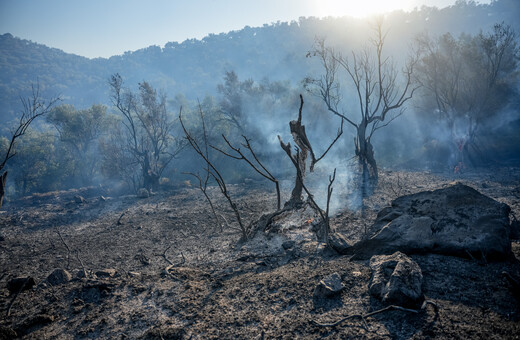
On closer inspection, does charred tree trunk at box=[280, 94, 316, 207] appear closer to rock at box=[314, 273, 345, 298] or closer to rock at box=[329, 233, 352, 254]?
rock at box=[329, 233, 352, 254]

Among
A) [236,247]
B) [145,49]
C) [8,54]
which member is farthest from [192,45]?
[236,247]

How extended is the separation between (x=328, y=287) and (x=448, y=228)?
2041 mm

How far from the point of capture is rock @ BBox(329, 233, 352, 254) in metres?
4.49

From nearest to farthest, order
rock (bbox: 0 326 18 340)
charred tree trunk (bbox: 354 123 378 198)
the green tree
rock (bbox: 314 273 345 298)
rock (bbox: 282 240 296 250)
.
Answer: rock (bbox: 0 326 18 340), rock (bbox: 314 273 345 298), rock (bbox: 282 240 296 250), charred tree trunk (bbox: 354 123 378 198), the green tree

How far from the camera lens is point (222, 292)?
3.61 meters

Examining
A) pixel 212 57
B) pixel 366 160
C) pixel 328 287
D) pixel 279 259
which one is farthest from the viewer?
pixel 212 57

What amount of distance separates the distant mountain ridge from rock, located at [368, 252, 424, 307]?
52.6 metres

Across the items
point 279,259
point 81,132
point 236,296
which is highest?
point 81,132

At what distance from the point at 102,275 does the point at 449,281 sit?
4951 millimetres

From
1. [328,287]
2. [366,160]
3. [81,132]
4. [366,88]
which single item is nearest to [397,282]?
[328,287]

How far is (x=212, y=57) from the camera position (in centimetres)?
9606

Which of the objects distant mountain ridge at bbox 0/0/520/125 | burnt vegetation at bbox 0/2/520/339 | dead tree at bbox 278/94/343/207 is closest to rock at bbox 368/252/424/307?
burnt vegetation at bbox 0/2/520/339

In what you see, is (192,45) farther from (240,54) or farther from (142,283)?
(142,283)

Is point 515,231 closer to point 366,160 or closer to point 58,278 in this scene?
point 58,278
